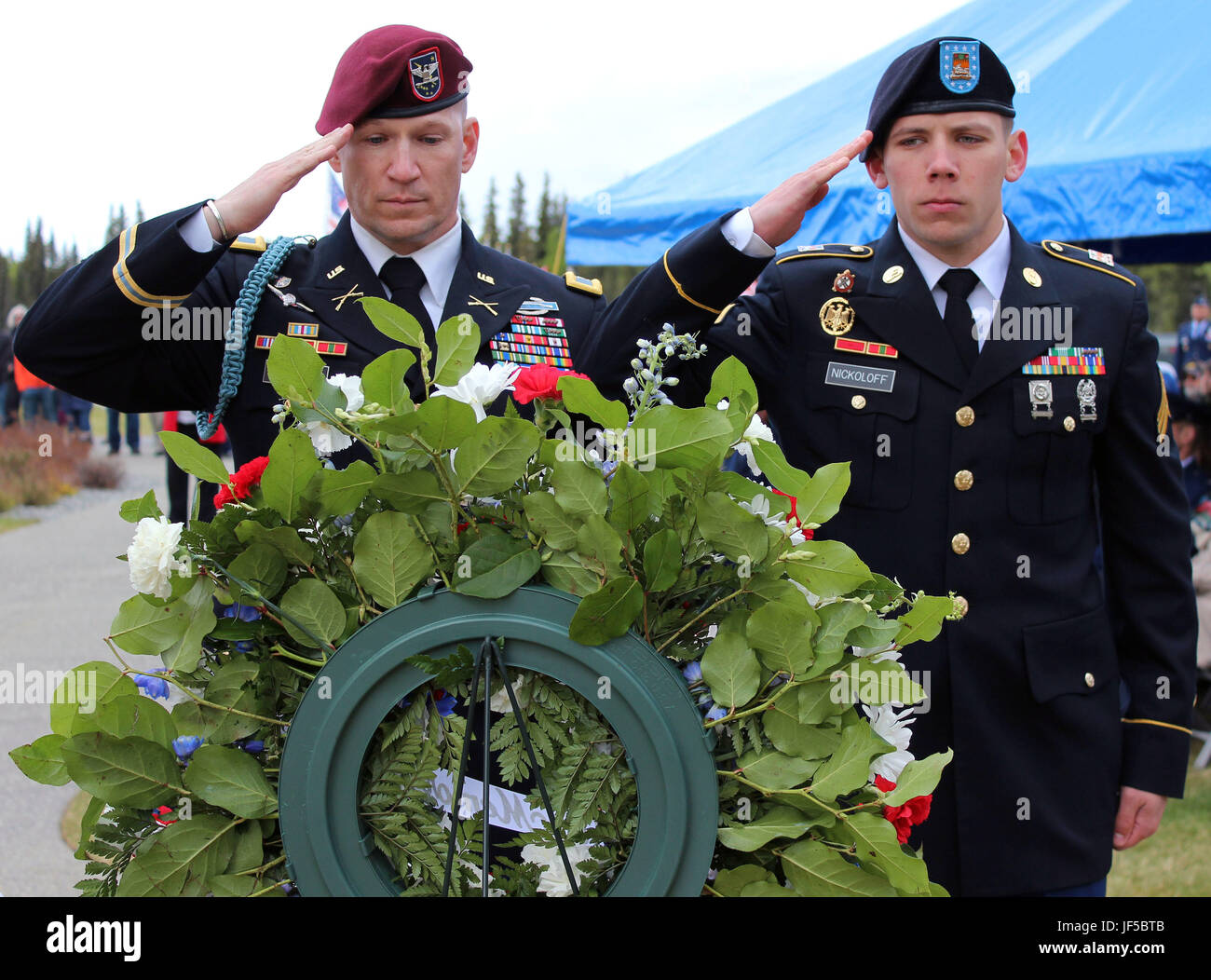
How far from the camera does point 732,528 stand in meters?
1.01

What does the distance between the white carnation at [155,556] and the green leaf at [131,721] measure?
0.39 ft

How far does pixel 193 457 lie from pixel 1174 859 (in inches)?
152

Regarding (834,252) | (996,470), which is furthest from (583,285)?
(996,470)

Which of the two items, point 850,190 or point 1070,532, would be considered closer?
point 1070,532

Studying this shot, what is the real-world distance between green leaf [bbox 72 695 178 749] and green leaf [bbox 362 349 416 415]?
13.6 inches

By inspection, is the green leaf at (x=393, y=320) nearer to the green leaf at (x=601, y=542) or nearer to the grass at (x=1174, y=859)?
the green leaf at (x=601, y=542)

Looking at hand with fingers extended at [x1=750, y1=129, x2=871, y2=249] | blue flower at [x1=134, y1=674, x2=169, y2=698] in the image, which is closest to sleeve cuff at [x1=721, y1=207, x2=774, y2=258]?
hand with fingers extended at [x1=750, y1=129, x2=871, y2=249]

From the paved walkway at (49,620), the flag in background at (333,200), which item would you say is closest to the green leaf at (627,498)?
the paved walkway at (49,620)

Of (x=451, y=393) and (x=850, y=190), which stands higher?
(x=850, y=190)
